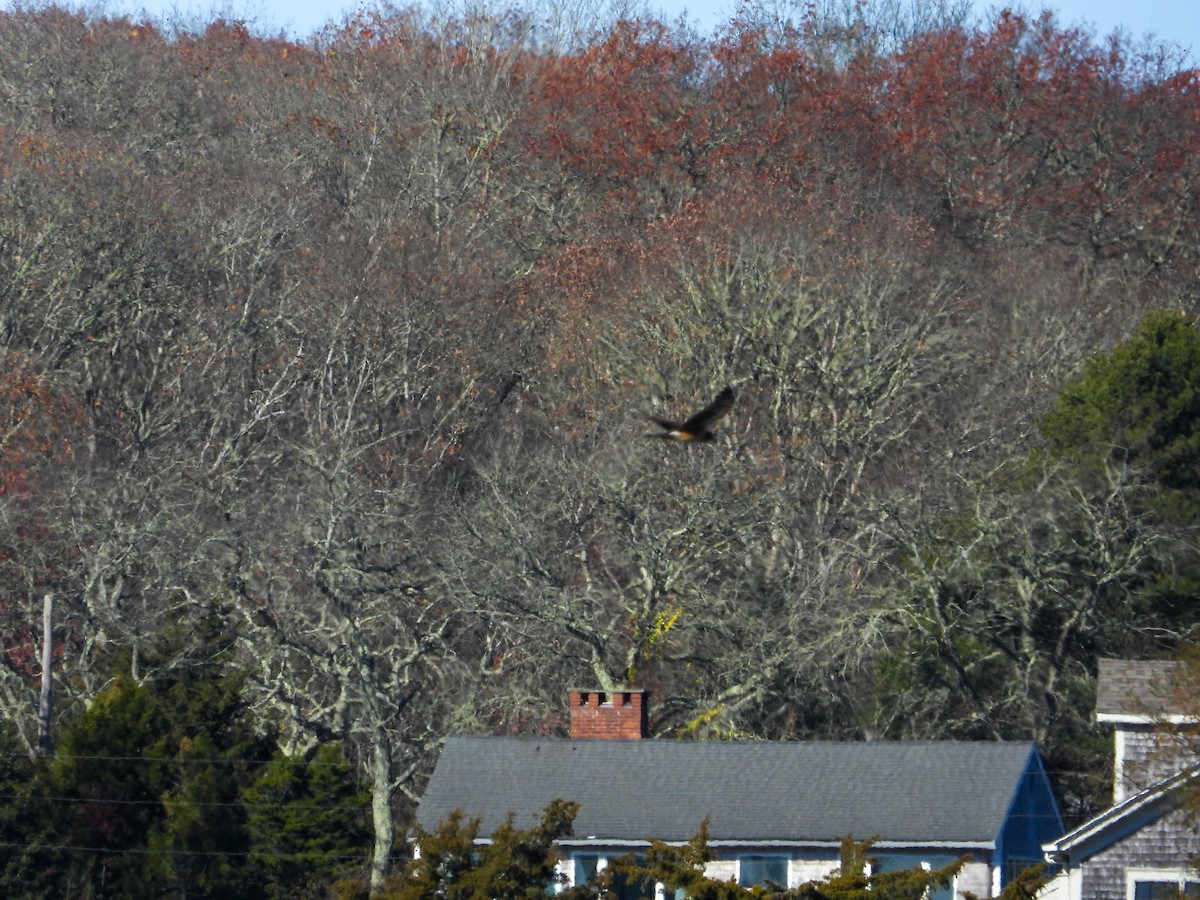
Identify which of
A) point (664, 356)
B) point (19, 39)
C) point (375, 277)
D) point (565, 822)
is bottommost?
point (565, 822)

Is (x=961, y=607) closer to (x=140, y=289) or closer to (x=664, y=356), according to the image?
(x=664, y=356)

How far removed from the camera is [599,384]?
3653 centimetres

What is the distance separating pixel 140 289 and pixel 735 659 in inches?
579

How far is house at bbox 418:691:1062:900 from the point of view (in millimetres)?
22453

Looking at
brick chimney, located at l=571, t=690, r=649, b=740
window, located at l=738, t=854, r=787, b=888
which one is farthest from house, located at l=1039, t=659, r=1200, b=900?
brick chimney, located at l=571, t=690, r=649, b=740

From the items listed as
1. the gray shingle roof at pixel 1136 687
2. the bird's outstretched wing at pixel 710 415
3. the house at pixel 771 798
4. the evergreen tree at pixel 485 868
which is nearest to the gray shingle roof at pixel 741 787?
the house at pixel 771 798

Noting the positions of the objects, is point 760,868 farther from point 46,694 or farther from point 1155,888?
point 46,694

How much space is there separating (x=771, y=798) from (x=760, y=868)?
0.76 m

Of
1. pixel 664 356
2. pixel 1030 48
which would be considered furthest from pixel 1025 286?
pixel 1030 48

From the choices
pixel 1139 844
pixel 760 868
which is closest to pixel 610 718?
pixel 760 868

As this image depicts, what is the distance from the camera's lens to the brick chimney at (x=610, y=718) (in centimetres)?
2488

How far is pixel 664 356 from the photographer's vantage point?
35.1 m

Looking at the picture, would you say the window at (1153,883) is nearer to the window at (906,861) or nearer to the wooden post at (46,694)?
the window at (906,861)

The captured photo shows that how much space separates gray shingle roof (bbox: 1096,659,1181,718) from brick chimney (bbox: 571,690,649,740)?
4.95m
